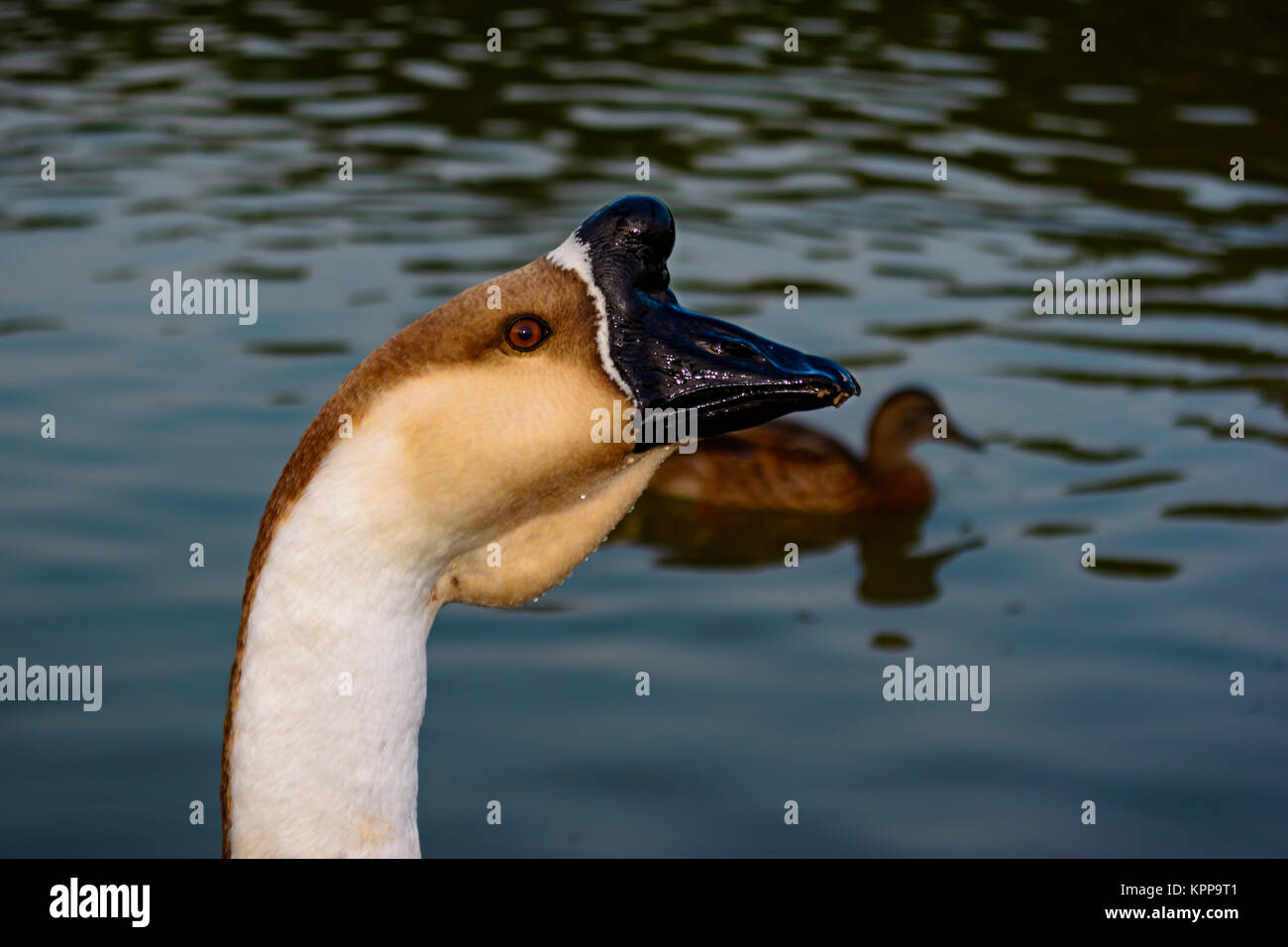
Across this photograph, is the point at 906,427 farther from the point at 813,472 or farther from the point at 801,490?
the point at 801,490

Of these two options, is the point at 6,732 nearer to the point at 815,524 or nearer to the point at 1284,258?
the point at 815,524

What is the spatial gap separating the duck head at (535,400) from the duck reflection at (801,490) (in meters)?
7.37

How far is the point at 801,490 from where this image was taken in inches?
446

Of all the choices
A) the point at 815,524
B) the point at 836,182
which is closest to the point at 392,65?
the point at 836,182

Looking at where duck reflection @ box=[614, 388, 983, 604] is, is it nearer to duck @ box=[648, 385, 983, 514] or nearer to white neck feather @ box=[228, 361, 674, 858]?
duck @ box=[648, 385, 983, 514]

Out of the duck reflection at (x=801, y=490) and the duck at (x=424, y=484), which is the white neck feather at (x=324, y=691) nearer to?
the duck at (x=424, y=484)

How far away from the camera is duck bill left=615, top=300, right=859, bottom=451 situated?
140 inches

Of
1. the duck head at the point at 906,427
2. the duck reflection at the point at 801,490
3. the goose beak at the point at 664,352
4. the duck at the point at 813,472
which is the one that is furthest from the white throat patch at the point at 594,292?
the duck head at the point at 906,427

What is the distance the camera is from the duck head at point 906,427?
448 inches

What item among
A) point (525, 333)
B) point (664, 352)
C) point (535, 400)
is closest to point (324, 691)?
point (535, 400)

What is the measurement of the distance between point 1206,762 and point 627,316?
614 centimetres

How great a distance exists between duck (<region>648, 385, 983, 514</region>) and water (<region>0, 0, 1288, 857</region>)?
0.69 ft

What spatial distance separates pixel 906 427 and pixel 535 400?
325 inches

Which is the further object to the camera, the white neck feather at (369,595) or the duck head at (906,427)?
the duck head at (906,427)
